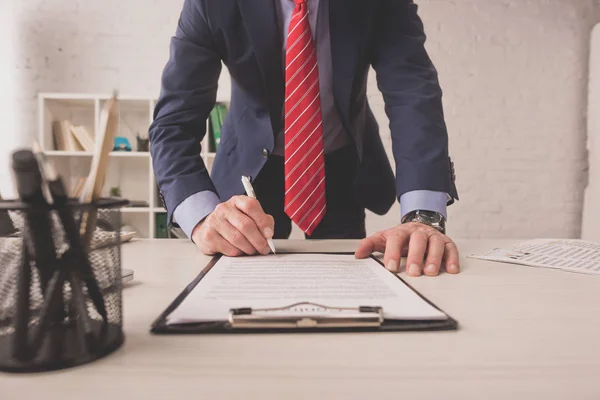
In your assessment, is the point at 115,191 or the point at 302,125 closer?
the point at 302,125

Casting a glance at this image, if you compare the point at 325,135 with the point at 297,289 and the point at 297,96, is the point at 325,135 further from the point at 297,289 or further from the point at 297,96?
the point at 297,289

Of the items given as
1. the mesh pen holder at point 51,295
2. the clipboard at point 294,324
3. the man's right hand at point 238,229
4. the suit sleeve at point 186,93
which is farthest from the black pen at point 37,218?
the suit sleeve at point 186,93

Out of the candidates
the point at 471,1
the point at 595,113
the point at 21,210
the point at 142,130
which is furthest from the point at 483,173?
the point at 21,210

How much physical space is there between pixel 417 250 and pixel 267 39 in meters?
0.64

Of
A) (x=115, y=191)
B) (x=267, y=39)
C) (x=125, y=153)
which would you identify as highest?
(x=267, y=39)

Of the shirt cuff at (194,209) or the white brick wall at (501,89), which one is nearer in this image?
the shirt cuff at (194,209)

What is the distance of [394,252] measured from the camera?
0.71m

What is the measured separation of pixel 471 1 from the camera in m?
3.09

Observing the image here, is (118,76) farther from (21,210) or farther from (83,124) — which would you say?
(21,210)

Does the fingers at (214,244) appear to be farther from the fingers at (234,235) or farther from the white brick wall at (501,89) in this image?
the white brick wall at (501,89)

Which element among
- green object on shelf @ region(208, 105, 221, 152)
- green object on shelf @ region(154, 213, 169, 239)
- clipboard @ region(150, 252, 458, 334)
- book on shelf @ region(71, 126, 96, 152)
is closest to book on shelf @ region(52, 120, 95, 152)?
book on shelf @ region(71, 126, 96, 152)

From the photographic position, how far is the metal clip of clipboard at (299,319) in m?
0.41

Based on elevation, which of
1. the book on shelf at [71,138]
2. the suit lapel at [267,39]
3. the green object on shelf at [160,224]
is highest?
the suit lapel at [267,39]

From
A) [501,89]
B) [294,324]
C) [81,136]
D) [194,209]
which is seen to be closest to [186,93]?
[194,209]
